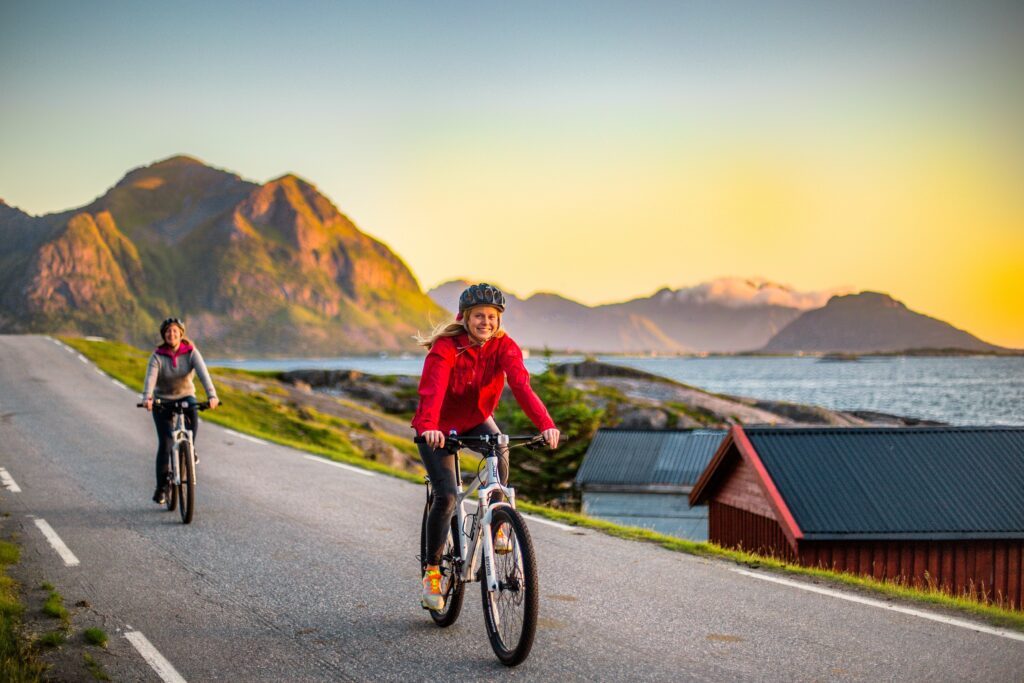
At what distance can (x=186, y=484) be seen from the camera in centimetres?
1065

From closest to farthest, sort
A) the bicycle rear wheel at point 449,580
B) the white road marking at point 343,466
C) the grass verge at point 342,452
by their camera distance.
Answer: the bicycle rear wheel at point 449,580 → the grass verge at point 342,452 → the white road marking at point 343,466

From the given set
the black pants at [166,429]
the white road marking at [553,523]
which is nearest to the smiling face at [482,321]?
the white road marking at [553,523]

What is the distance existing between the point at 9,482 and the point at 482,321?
1101cm

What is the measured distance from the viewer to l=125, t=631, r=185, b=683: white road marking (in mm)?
5520

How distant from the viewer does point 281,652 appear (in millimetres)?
5980

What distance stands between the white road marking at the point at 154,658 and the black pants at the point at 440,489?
186 cm

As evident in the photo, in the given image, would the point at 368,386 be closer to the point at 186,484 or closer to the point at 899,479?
the point at 899,479

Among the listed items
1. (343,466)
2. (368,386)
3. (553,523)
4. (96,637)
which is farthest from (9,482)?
(368,386)

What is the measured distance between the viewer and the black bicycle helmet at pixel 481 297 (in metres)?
5.84

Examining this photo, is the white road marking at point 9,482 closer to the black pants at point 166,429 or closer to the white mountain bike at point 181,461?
the black pants at point 166,429

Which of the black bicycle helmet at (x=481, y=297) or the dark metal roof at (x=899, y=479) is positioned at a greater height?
the black bicycle helmet at (x=481, y=297)

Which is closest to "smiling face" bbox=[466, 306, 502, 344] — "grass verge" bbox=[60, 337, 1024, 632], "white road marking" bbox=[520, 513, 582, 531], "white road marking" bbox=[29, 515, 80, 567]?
"grass verge" bbox=[60, 337, 1024, 632]

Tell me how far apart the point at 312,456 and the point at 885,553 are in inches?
455

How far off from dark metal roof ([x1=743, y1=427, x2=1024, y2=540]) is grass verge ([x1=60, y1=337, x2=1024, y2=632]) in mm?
2634
